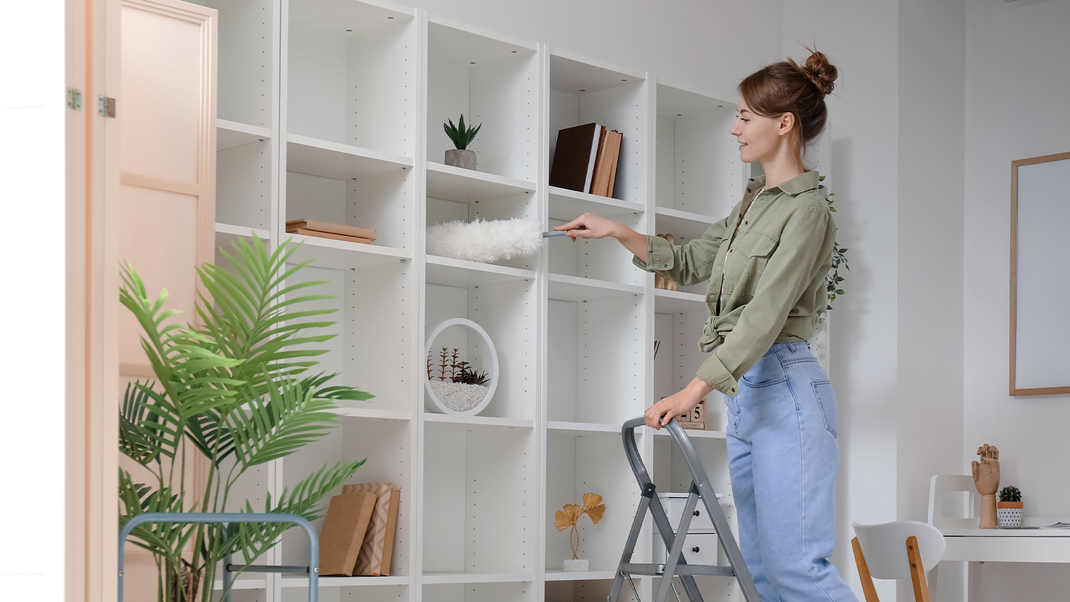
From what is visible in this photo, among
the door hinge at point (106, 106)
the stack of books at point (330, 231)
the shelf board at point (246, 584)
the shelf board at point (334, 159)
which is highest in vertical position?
the shelf board at point (334, 159)

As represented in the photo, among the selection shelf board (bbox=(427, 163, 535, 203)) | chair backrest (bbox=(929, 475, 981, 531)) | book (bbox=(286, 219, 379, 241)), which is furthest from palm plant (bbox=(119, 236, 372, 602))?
chair backrest (bbox=(929, 475, 981, 531))

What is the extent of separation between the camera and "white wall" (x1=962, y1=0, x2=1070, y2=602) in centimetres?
394

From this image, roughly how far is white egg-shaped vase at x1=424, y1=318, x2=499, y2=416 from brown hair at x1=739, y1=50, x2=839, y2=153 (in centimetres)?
99

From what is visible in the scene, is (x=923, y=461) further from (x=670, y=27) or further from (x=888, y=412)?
(x=670, y=27)

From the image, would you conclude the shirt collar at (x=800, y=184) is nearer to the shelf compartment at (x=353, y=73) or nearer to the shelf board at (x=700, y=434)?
the shelf compartment at (x=353, y=73)

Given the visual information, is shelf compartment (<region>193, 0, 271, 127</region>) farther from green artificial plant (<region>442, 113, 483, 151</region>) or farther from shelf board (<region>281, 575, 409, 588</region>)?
shelf board (<region>281, 575, 409, 588</region>)

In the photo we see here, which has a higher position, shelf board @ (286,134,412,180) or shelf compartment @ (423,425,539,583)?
shelf board @ (286,134,412,180)

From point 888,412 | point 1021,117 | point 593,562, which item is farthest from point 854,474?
point 1021,117

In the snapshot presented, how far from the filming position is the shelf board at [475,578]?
2.61m

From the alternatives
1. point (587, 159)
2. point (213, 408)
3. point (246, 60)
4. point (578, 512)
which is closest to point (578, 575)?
point (578, 512)

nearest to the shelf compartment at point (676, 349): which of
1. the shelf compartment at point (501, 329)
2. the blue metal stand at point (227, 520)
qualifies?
the shelf compartment at point (501, 329)

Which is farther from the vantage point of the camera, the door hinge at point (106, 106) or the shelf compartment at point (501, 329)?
the shelf compartment at point (501, 329)

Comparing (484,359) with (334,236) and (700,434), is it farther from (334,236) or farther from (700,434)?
(700,434)

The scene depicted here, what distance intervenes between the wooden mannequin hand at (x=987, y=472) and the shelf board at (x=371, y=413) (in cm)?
242
